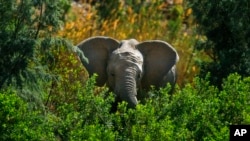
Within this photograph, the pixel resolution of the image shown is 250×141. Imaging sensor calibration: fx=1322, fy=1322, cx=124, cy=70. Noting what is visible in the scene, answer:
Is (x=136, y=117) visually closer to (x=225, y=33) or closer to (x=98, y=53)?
(x=98, y=53)

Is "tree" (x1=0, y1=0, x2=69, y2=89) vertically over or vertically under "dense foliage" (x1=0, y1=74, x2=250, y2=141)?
over

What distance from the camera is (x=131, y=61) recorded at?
65.3 ft

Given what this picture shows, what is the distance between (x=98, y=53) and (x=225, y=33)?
232 cm

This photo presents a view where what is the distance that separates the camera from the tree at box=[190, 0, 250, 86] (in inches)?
832

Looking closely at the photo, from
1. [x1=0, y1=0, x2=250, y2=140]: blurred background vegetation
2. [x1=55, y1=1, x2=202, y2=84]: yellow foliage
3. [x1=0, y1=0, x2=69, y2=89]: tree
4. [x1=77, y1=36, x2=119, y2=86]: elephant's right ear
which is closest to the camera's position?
[x1=0, y1=0, x2=250, y2=140]: blurred background vegetation

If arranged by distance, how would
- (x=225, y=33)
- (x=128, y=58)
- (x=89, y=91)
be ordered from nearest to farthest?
1. (x=89, y=91)
2. (x=128, y=58)
3. (x=225, y=33)

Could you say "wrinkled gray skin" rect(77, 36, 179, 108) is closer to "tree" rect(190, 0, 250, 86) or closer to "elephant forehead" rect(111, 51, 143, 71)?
"elephant forehead" rect(111, 51, 143, 71)

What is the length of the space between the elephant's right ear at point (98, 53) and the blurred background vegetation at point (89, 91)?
0.31 metres

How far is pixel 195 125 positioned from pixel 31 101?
2309 millimetres

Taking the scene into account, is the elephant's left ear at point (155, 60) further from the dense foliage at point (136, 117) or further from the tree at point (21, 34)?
the tree at point (21, 34)

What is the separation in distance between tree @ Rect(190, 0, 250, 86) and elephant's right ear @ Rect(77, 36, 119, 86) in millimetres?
1790

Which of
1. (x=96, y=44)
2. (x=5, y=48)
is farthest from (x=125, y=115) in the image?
(x=96, y=44)

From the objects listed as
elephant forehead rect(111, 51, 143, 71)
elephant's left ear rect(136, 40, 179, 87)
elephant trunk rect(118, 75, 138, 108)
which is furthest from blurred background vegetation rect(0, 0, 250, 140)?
elephant's left ear rect(136, 40, 179, 87)

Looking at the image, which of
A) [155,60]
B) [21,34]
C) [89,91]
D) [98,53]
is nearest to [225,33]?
[155,60]
